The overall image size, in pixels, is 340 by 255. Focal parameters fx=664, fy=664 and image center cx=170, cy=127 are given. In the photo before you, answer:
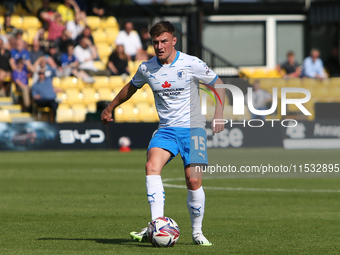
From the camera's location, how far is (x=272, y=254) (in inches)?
227

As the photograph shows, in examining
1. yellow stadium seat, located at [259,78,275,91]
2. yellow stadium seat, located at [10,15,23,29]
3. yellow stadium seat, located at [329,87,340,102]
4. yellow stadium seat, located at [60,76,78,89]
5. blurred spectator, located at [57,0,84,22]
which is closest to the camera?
yellow stadium seat, located at [60,76,78,89]

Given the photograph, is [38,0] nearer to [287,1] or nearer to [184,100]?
[287,1]

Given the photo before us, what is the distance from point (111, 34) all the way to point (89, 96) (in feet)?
12.9

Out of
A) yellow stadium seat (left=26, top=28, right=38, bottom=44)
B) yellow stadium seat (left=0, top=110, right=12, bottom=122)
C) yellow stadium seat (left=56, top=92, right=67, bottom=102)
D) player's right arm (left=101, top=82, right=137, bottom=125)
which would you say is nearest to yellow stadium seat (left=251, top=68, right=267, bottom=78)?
yellow stadium seat (left=56, top=92, right=67, bottom=102)

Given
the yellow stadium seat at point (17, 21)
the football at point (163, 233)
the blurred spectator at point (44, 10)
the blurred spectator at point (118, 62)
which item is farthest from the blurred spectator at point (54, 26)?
the football at point (163, 233)

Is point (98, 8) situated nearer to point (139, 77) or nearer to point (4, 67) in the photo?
point (4, 67)

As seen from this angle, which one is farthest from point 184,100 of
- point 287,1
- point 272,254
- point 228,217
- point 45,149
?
point 287,1

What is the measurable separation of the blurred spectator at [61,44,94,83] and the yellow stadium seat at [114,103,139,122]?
1474 mm

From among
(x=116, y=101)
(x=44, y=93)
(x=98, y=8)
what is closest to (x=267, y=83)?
(x=98, y=8)

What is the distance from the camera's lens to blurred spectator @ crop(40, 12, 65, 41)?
22.9m

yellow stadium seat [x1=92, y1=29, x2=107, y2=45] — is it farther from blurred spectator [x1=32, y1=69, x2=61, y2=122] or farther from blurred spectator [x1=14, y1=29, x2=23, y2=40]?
blurred spectator [x1=32, y1=69, x2=61, y2=122]

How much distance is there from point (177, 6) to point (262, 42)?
14.9ft

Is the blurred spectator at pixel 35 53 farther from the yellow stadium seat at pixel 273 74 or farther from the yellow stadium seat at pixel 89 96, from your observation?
the yellow stadium seat at pixel 273 74

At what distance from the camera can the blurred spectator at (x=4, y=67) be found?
21.1 meters
